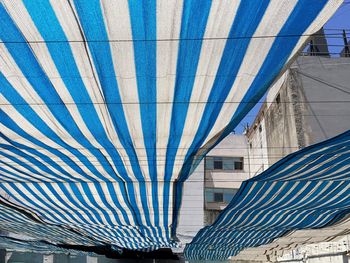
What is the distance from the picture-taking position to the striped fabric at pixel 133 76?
197 cm

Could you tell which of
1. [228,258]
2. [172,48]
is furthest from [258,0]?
[228,258]

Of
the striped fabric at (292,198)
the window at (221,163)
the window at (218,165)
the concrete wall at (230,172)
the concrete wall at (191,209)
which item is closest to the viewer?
the striped fabric at (292,198)

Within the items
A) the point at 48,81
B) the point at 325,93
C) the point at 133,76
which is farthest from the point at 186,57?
the point at 325,93

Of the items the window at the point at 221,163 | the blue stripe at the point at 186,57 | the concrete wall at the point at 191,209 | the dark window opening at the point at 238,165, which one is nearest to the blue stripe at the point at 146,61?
the blue stripe at the point at 186,57

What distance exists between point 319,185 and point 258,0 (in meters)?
3.18

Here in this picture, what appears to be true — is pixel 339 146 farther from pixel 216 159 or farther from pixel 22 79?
pixel 216 159

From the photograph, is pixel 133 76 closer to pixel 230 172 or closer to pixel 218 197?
pixel 218 197

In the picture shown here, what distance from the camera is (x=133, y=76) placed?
2457 mm

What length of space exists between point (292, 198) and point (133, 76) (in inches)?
128

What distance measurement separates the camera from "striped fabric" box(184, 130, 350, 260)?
360cm

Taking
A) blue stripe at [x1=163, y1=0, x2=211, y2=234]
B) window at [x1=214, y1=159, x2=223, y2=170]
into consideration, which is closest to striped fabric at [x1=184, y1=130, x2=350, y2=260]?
blue stripe at [x1=163, y1=0, x2=211, y2=234]

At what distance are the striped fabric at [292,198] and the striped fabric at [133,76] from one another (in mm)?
841

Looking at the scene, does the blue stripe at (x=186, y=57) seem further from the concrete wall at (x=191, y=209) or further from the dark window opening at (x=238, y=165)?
the dark window opening at (x=238, y=165)

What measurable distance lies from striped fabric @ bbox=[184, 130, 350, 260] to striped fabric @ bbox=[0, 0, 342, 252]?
84cm
